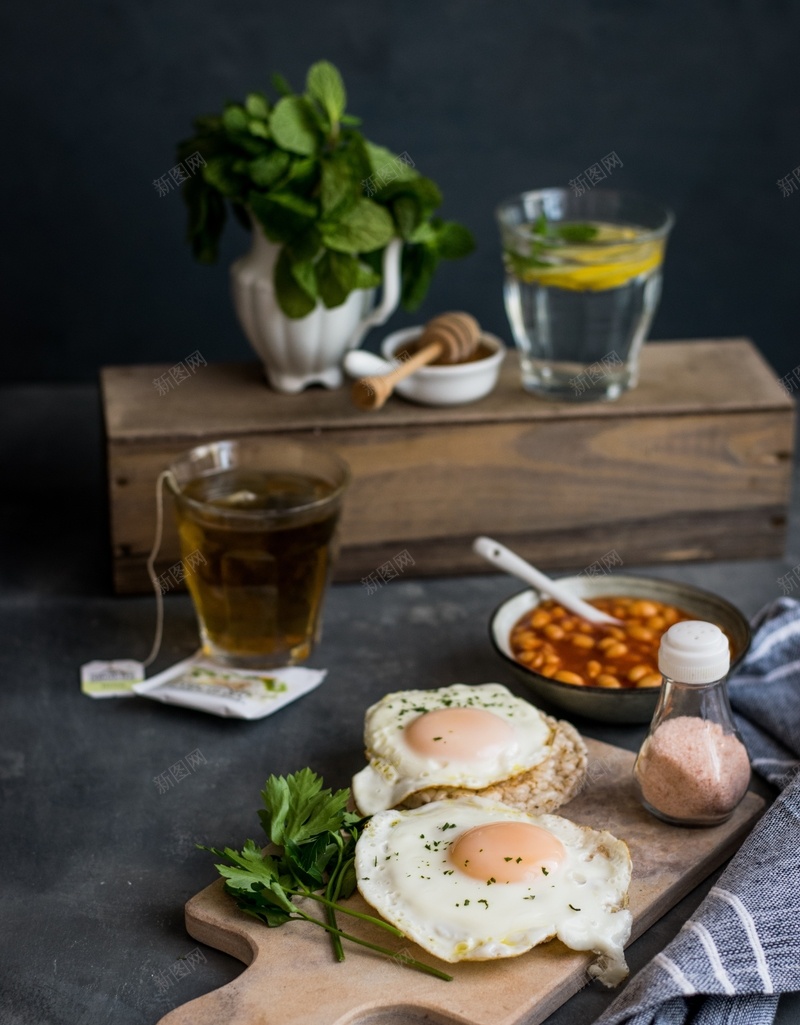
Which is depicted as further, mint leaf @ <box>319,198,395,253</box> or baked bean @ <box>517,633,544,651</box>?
mint leaf @ <box>319,198,395,253</box>

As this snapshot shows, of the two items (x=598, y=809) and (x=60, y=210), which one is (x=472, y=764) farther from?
(x=60, y=210)

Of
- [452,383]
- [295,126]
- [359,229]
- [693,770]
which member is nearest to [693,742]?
[693,770]

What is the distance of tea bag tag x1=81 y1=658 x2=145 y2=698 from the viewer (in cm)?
157

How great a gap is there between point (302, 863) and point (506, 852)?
18 centimetres

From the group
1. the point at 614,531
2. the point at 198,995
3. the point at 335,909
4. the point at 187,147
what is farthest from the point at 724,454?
the point at 198,995

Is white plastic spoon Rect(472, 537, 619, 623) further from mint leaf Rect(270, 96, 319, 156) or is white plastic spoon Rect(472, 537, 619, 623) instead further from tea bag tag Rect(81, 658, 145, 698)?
mint leaf Rect(270, 96, 319, 156)

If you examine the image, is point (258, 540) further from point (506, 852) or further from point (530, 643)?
point (506, 852)

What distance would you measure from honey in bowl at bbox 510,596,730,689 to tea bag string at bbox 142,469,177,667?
449mm

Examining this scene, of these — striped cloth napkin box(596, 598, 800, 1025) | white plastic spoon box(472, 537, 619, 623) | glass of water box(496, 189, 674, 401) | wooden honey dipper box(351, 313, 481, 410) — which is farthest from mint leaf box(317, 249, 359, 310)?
striped cloth napkin box(596, 598, 800, 1025)

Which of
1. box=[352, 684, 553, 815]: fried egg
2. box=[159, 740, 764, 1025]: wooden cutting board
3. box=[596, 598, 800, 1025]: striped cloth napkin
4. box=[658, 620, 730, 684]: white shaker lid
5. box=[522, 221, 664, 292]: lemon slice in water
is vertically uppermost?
box=[522, 221, 664, 292]: lemon slice in water

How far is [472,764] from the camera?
128 cm

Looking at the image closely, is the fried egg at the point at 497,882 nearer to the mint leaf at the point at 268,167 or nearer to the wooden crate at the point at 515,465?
the wooden crate at the point at 515,465

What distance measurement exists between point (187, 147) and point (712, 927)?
1.19m

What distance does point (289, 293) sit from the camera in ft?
5.66
